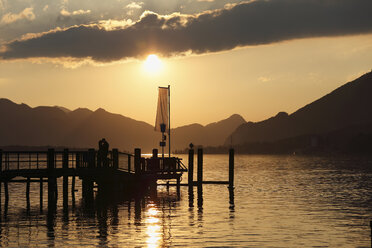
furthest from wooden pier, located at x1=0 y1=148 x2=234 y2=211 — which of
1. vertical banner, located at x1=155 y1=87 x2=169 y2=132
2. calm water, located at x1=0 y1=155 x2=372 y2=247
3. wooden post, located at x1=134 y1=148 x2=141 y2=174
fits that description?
vertical banner, located at x1=155 y1=87 x2=169 y2=132

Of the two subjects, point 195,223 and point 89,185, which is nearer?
point 195,223

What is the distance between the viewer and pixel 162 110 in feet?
175

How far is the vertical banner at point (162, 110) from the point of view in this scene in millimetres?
52844

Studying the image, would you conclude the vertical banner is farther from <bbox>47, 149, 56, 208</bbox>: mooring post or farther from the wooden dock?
<bbox>47, 149, 56, 208</bbox>: mooring post

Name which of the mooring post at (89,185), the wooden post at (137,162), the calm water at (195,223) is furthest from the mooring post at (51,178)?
the wooden post at (137,162)

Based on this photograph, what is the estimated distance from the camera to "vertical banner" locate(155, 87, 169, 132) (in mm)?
52844

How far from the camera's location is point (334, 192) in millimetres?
59156

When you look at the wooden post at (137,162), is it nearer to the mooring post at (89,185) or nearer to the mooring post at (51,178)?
the mooring post at (89,185)

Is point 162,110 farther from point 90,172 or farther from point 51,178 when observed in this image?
point 51,178

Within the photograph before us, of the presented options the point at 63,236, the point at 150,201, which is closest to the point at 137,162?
the point at 150,201

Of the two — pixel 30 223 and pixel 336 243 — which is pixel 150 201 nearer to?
pixel 30 223

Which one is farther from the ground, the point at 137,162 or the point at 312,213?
the point at 137,162

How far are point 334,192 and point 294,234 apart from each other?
102 feet

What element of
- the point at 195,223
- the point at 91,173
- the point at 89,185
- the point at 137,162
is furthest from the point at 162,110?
the point at 195,223
